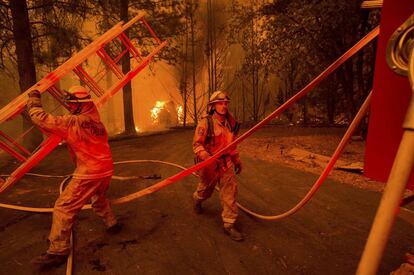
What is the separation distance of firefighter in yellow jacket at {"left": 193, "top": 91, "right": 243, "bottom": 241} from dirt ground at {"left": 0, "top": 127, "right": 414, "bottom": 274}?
0.41 meters

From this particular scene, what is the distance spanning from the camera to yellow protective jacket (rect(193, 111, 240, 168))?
4004 mm

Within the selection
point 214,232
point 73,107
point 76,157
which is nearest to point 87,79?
point 73,107

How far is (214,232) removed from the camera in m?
4.11

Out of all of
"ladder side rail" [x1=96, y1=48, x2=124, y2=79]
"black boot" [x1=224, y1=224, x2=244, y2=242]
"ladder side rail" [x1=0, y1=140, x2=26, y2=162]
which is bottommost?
"black boot" [x1=224, y1=224, x2=244, y2=242]

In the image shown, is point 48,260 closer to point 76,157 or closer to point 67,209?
point 67,209

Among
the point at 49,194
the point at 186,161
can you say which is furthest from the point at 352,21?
the point at 49,194

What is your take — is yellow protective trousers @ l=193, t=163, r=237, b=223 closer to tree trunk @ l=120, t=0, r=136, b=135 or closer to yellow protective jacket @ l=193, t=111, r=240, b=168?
yellow protective jacket @ l=193, t=111, r=240, b=168

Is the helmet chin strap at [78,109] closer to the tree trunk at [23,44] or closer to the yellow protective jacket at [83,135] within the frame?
the yellow protective jacket at [83,135]

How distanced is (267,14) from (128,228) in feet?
34.7

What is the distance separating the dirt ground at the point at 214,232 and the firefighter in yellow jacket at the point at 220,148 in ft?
1.33

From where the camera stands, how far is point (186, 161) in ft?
27.8

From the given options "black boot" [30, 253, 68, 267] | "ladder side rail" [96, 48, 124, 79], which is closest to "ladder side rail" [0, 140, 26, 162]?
"black boot" [30, 253, 68, 267]

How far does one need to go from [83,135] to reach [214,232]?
7.45 feet

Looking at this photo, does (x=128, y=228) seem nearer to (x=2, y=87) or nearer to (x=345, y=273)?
(x=345, y=273)
